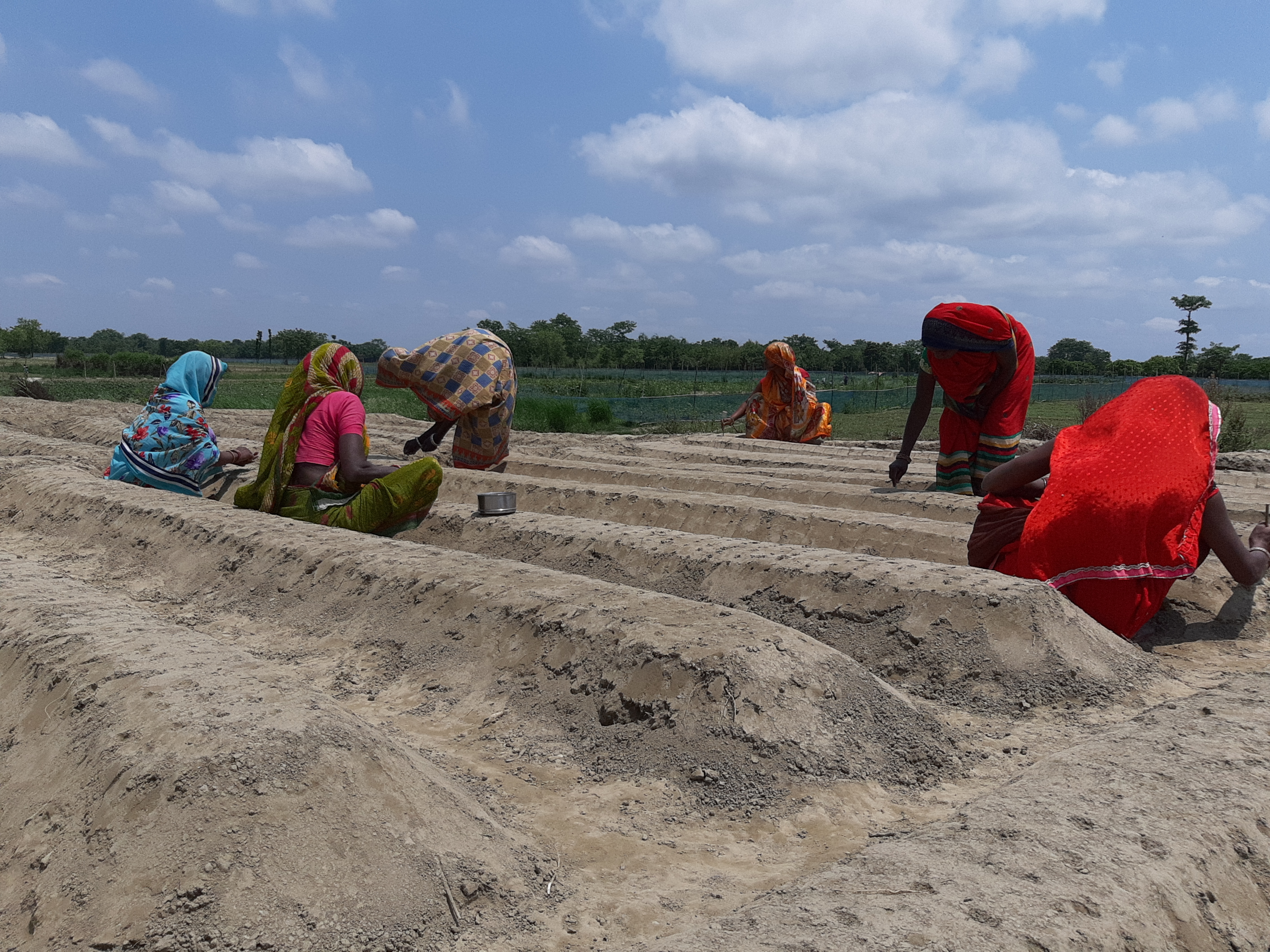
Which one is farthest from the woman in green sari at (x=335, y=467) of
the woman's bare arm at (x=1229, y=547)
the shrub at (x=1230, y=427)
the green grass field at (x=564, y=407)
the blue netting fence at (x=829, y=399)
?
the blue netting fence at (x=829, y=399)

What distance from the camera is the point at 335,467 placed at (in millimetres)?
5363

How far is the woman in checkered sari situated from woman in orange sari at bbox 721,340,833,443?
520cm

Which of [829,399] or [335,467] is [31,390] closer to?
[335,467]

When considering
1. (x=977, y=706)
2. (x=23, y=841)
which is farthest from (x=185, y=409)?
(x=977, y=706)

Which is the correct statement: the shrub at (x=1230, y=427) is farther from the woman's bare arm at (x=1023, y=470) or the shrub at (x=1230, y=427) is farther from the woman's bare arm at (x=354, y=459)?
the woman's bare arm at (x=354, y=459)

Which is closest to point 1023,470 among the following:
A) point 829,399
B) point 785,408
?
point 785,408

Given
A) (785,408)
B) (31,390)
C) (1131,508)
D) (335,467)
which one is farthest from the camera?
(31,390)

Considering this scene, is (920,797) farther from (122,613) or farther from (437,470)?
(437,470)

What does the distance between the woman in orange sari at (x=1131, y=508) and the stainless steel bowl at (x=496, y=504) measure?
9.27 ft

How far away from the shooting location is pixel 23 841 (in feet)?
6.99

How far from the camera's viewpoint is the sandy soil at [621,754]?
6.15 ft

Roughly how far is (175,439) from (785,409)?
24.7 ft

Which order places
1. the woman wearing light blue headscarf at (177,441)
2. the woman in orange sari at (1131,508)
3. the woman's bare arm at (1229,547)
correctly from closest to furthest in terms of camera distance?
the woman in orange sari at (1131,508) → the woman's bare arm at (1229,547) → the woman wearing light blue headscarf at (177,441)

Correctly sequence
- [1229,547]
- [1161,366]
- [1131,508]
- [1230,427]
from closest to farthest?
[1131,508]
[1229,547]
[1230,427]
[1161,366]
